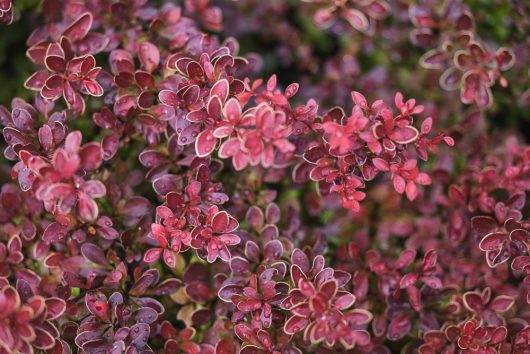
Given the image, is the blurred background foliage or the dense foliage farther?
the blurred background foliage

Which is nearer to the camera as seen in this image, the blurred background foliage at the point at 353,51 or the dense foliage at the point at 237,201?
the dense foliage at the point at 237,201

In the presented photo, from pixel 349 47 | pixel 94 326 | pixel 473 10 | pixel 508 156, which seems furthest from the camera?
pixel 349 47

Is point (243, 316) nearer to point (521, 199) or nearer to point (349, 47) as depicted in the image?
point (521, 199)

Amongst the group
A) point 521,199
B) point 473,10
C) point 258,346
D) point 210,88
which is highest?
point 210,88

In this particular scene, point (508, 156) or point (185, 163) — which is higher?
point (185, 163)

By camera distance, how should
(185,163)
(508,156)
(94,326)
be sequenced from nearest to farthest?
1. (94,326)
2. (185,163)
3. (508,156)

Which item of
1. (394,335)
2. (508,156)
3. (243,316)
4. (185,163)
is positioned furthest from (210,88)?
(508,156)

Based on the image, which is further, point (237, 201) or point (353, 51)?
point (353, 51)

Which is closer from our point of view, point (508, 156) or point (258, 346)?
point (258, 346)
